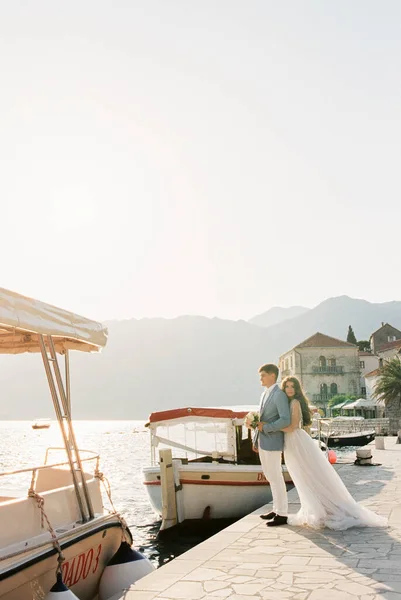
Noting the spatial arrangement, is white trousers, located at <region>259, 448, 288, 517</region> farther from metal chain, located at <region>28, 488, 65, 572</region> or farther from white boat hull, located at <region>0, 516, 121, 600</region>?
metal chain, located at <region>28, 488, 65, 572</region>

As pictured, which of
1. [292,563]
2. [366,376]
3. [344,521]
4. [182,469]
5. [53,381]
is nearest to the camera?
[292,563]

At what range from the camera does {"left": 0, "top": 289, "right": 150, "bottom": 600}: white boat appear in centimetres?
655

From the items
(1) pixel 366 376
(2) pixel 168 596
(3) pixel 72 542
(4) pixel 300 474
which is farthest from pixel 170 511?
(1) pixel 366 376

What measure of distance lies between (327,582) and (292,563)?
36.2 inches

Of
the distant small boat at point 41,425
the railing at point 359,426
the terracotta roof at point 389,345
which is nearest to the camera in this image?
the railing at point 359,426

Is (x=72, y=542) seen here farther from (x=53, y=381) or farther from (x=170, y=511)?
(x=170, y=511)

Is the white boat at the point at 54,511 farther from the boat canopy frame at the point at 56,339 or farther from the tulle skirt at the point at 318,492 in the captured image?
the tulle skirt at the point at 318,492

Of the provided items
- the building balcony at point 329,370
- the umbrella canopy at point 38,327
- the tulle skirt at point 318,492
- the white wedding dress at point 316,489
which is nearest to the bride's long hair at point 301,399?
the white wedding dress at point 316,489

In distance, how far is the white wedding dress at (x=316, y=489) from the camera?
926 cm

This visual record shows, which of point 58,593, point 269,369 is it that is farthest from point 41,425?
point 58,593

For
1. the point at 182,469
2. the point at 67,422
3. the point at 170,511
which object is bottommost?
the point at 170,511

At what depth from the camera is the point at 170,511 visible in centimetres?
1588

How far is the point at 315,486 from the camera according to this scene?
9312 mm

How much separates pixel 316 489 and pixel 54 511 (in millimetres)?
3906
